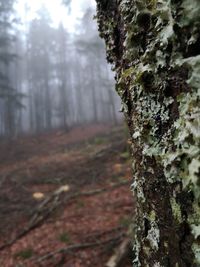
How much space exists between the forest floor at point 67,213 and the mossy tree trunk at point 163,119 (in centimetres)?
456

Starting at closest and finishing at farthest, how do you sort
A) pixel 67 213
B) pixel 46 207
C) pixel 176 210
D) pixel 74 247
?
pixel 176 210 → pixel 74 247 → pixel 67 213 → pixel 46 207

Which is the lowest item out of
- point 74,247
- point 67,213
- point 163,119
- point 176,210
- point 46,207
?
point 74,247

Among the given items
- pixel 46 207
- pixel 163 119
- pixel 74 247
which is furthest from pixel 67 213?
pixel 163 119

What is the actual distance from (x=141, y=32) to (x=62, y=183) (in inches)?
385

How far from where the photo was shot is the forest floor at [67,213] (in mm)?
5668

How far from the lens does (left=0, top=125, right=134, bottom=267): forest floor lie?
5.67 m

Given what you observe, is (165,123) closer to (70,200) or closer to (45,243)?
(45,243)

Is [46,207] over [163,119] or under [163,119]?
under

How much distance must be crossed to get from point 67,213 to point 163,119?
7077 millimetres

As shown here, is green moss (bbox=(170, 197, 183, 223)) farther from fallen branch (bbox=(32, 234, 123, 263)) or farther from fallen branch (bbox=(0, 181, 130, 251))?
fallen branch (bbox=(0, 181, 130, 251))

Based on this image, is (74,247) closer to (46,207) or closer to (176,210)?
(46,207)

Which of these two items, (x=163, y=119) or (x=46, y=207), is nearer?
(x=163, y=119)

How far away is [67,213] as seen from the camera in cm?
763

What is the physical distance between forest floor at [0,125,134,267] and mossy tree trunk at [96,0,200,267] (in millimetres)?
4564
